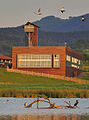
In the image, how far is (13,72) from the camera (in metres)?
125

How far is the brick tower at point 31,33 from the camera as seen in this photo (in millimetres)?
142000

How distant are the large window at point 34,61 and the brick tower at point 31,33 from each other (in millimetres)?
10083

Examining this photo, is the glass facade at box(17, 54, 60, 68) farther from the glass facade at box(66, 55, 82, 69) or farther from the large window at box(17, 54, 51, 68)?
the glass facade at box(66, 55, 82, 69)

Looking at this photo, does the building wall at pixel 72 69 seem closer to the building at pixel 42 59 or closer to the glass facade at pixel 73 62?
the glass facade at pixel 73 62

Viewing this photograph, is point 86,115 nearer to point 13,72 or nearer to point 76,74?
point 13,72

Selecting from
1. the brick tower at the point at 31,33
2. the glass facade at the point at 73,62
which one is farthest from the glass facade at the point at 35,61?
the brick tower at the point at 31,33

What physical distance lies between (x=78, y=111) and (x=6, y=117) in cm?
923

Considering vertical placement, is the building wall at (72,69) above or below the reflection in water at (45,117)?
above

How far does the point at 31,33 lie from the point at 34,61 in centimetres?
1632

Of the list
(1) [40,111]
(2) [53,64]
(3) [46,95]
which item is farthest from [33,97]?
(2) [53,64]

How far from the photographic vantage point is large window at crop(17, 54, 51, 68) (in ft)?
430

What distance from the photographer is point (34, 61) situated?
131 metres

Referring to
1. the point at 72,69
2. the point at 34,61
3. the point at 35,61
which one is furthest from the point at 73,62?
the point at 34,61

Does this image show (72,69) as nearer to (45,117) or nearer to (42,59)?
(42,59)
